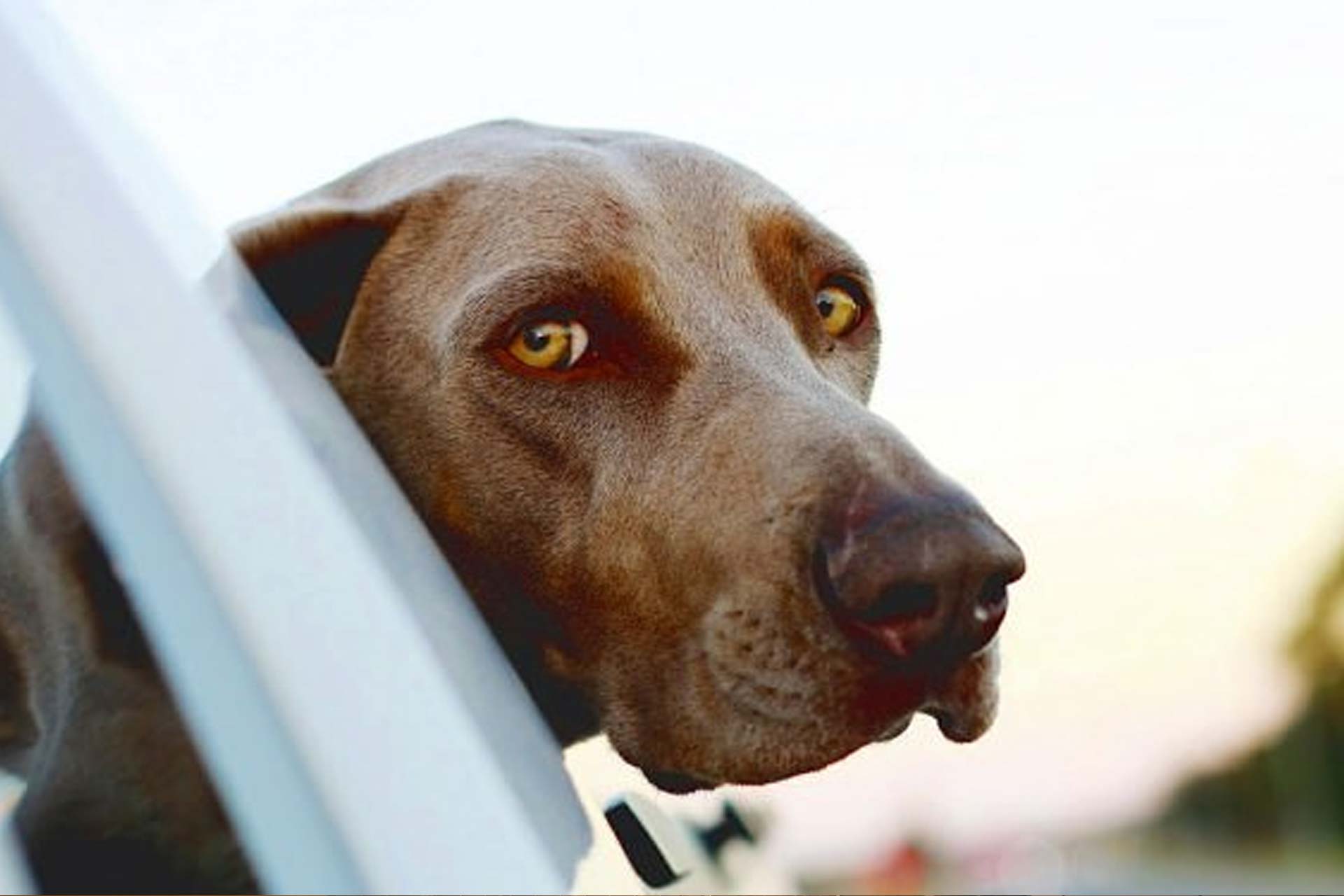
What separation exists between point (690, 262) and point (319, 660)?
5.23 feet

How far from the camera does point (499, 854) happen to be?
121 cm

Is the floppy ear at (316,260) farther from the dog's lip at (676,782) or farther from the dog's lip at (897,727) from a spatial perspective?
the dog's lip at (897,727)

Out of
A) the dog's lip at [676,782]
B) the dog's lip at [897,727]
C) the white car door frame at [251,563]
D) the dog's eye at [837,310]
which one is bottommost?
the dog's lip at [676,782]

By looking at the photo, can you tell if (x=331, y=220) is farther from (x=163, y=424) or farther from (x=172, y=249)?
(x=163, y=424)

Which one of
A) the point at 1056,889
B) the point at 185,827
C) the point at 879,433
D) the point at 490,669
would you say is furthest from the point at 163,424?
the point at 1056,889

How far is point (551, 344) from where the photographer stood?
8.80ft

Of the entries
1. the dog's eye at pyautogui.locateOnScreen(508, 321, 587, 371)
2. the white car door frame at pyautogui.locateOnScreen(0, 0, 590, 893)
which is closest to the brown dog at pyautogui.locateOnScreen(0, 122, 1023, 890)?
the dog's eye at pyautogui.locateOnScreen(508, 321, 587, 371)

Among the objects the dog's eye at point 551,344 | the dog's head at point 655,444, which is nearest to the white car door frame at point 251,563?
the dog's head at point 655,444

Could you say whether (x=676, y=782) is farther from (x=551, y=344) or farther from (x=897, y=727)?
(x=551, y=344)

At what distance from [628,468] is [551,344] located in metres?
0.24

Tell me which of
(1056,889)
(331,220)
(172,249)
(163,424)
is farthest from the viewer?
(331,220)

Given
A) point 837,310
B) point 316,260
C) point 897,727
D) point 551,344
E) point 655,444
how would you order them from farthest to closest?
point 837,310 → point 316,260 → point 551,344 → point 655,444 → point 897,727

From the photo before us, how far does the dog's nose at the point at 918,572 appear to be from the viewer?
1954mm

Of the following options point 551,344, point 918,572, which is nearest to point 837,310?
point 551,344
